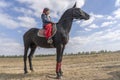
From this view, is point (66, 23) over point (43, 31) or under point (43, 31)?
over

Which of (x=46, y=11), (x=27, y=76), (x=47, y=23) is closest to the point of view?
(x=47, y=23)

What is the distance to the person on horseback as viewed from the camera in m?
12.9

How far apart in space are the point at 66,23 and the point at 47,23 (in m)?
0.88

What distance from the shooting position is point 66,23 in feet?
43.4

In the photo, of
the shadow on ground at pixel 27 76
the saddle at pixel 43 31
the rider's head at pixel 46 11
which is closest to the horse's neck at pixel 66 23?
the saddle at pixel 43 31

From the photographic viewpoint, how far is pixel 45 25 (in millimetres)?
13070

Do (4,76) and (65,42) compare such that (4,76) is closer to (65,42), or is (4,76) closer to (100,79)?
(65,42)

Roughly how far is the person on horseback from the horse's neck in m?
0.48

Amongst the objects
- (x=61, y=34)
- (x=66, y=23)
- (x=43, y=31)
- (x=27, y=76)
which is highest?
(x=66, y=23)

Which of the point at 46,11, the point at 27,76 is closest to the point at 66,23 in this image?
the point at 46,11

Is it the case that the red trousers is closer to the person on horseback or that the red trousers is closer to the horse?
the person on horseback

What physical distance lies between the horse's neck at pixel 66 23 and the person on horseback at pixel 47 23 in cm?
48

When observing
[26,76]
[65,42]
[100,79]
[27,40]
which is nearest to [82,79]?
[100,79]

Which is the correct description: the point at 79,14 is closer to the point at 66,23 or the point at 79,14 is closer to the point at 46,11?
the point at 66,23
